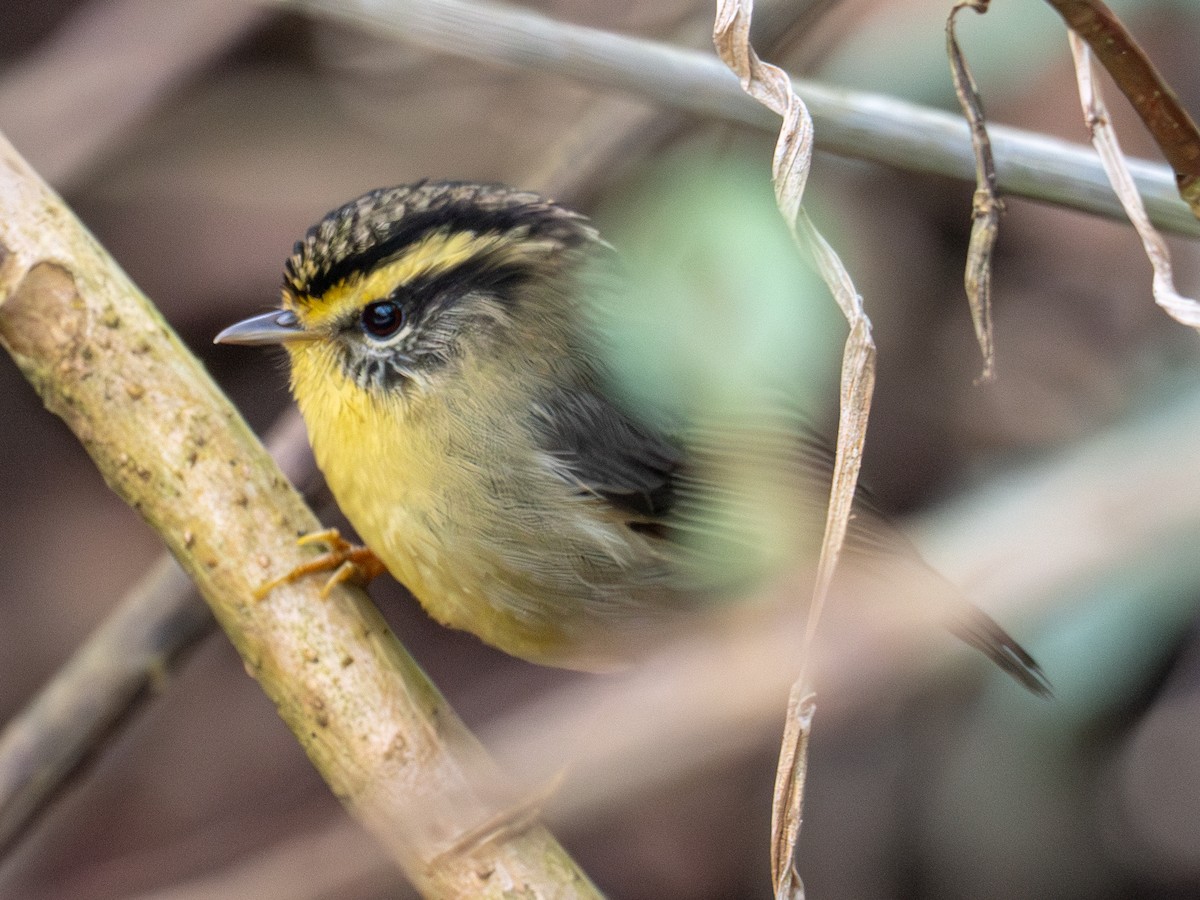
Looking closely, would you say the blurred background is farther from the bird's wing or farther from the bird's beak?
the bird's beak

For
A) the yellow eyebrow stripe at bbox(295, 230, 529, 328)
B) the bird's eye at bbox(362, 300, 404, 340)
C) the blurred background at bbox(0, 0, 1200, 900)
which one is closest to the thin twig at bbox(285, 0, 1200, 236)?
the blurred background at bbox(0, 0, 1200, 900)

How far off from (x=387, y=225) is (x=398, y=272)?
8cm

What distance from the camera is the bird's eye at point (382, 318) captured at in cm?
211

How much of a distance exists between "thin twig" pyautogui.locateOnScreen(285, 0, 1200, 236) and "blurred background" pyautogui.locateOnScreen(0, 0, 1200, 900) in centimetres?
9

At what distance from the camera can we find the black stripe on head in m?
2.05

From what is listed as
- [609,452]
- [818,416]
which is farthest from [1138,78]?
[818,416]

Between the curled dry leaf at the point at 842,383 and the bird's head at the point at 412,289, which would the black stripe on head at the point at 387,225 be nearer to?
the bird's head at the point at 412,289

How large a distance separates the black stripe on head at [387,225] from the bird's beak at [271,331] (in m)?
0.05

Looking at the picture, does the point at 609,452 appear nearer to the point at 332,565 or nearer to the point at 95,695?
the point at 332,565

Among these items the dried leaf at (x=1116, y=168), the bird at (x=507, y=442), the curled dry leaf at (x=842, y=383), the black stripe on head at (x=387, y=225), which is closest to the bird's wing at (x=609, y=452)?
the bird at (x=507, y=442)

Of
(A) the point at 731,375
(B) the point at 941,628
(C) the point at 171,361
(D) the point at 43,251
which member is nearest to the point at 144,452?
(C) the point at 171,361

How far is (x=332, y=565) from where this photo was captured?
2.01m

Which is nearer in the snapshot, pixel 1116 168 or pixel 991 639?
pixel 1116 168

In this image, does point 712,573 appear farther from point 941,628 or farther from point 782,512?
point 941,628
